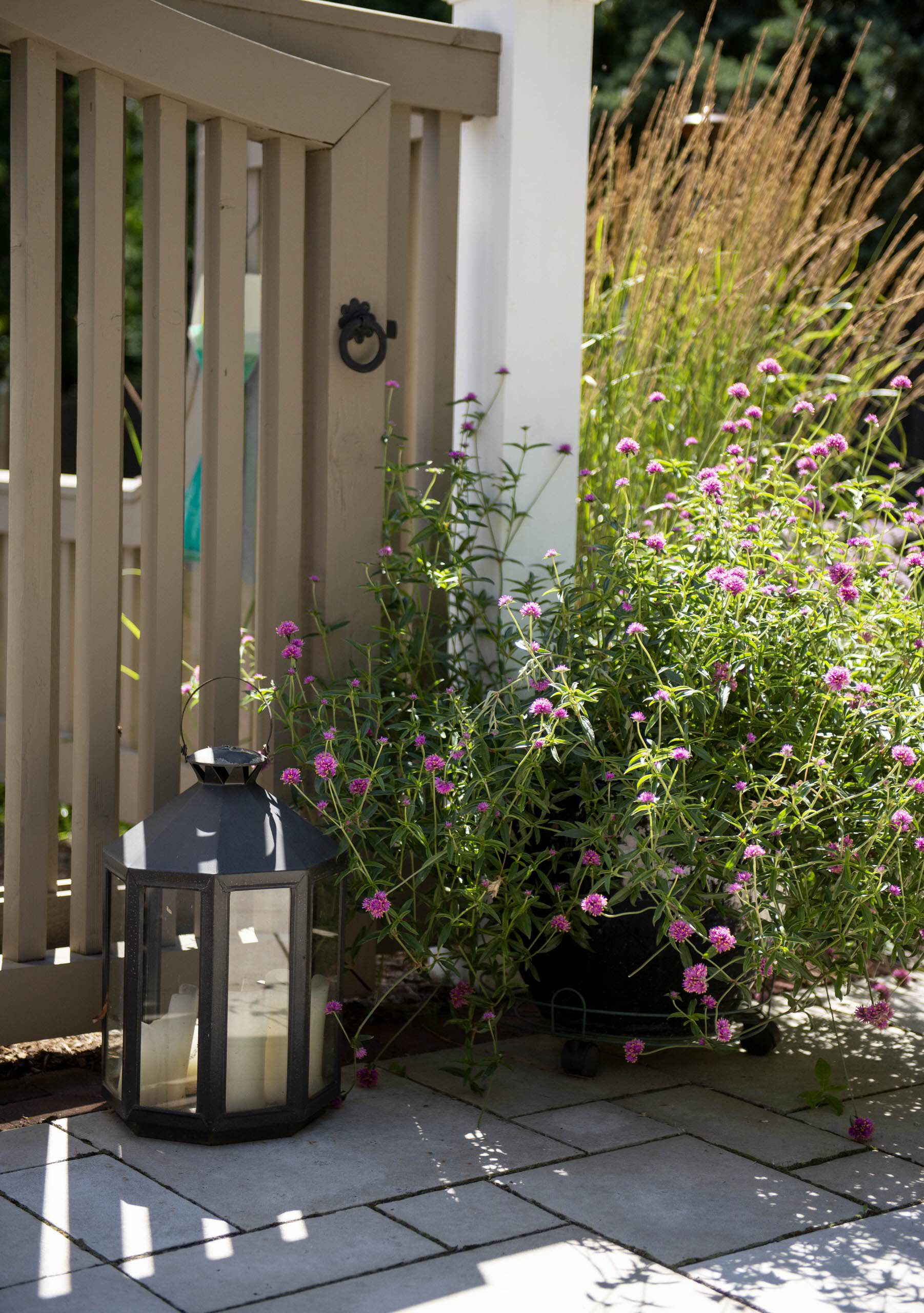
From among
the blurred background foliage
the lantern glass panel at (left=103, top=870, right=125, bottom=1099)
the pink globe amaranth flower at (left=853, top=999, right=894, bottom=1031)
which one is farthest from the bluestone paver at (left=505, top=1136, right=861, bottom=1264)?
the blurred background foliage

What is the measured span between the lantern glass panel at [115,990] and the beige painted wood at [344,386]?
2.28ft

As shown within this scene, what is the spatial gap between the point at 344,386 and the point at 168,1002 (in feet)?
3.96

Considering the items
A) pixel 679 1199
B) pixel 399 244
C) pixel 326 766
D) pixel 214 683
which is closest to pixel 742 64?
pixel 399 244

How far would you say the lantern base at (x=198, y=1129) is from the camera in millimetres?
2174

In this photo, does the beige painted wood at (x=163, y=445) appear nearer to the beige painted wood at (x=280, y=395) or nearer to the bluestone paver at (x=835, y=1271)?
the beige painted wood at (x=280, y=395)

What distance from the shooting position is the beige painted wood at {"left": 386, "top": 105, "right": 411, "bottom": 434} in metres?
2.80

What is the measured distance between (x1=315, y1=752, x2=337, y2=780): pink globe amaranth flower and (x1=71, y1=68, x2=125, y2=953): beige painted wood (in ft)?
1.63

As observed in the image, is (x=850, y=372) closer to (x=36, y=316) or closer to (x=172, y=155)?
(x=172, y=155)

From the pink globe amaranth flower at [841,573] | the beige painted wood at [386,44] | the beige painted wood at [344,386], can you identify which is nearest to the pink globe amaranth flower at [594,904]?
the pink globe amaranth flower at [841,573]

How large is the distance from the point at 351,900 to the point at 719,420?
168 centimetres

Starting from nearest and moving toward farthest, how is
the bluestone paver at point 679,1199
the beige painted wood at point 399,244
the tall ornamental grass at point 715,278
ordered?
1. the bluestone paver at point 679,1199
2. the beige painted wood at point 399,244
3. the tall ornamental grass at point 715,278

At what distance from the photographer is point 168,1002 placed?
2.20 meters

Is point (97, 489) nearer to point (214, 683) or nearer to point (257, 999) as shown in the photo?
point (214, 683)

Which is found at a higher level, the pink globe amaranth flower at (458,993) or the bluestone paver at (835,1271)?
the pink globe amaranth flower at (458,993)
